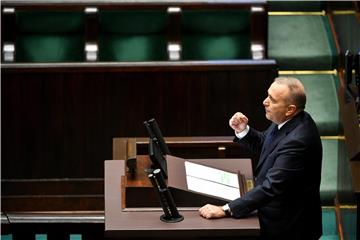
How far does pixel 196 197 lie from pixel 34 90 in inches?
58.7

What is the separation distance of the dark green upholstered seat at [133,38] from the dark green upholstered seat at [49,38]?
0.11m

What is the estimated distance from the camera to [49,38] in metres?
3.93

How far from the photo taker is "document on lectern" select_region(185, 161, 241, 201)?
224 centimetres

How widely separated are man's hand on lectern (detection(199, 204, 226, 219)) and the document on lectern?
7cm

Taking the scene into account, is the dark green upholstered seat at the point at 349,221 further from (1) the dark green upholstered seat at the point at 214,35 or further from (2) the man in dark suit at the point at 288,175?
(1) the dark green upholstered seat at the point at 214,35

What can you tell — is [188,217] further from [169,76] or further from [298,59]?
[298,59]

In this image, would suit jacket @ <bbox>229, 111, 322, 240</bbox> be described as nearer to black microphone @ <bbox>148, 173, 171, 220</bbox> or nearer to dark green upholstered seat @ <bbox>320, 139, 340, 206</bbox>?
black microphone @ <bbox>148, 173, 171, 220</bbox>

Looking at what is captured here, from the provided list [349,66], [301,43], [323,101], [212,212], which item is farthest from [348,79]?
[212,212]

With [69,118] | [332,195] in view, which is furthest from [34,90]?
[332,195]

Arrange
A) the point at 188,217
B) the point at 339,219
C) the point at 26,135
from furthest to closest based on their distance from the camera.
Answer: the point at 26,135 < the point at 339,219 < the point at 188,217

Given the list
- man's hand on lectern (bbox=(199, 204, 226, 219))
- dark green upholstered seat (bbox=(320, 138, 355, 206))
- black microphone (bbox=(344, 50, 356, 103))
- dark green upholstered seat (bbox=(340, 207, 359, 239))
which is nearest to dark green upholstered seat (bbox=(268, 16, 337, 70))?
dark green upholstered seat (bbox=(320, 138, 355, 206))

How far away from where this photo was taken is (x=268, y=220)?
2283 millimetres

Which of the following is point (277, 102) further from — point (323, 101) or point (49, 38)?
point (49, 38)

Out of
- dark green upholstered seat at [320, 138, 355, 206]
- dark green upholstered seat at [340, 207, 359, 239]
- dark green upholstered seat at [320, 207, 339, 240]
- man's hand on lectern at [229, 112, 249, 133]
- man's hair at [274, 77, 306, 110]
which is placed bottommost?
dark green upholstered seat at [320, 207, 339, 240]
